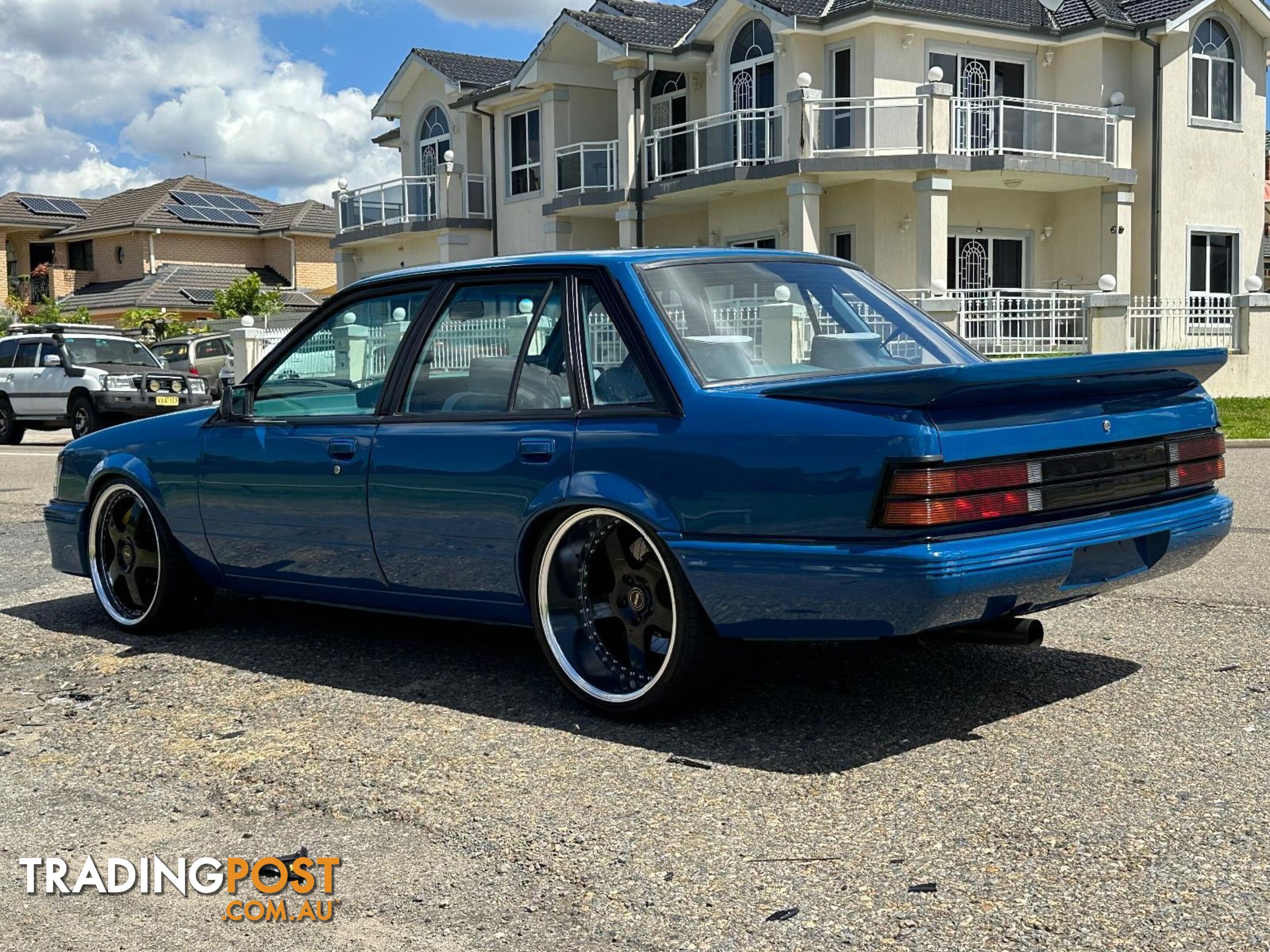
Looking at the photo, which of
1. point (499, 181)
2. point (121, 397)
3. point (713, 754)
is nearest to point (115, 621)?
point (713, 754)

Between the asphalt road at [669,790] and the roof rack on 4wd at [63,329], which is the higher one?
the roof rack on 4wd at [63,329]

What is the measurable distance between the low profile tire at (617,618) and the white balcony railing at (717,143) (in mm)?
24157

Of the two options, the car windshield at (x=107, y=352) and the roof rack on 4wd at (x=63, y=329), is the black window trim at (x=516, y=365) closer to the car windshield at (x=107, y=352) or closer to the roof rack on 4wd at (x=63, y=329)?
the car windshield at (x=107, y=352)

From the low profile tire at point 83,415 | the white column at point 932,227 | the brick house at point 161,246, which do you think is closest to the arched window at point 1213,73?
the white column at point 932,227

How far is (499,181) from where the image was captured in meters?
37.4

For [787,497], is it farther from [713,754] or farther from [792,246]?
[792,246]

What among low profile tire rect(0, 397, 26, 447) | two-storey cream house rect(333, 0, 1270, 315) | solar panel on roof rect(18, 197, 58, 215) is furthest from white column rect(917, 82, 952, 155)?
solar panel on roof rect(18, 197, 58, 215)

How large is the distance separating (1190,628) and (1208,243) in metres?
27.2

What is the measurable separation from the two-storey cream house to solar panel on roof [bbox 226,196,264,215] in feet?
107

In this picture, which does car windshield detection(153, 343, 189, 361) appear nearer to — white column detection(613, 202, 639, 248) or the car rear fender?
white column detection(613, 202, 639, 248)

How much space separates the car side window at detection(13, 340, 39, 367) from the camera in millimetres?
23812

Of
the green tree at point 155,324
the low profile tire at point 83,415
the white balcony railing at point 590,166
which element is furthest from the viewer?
the green tree at point 155,324

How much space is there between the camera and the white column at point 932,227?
27500 mm

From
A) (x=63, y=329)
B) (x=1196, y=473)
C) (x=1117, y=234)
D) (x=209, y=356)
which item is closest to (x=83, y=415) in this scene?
(x=63, y=329)
